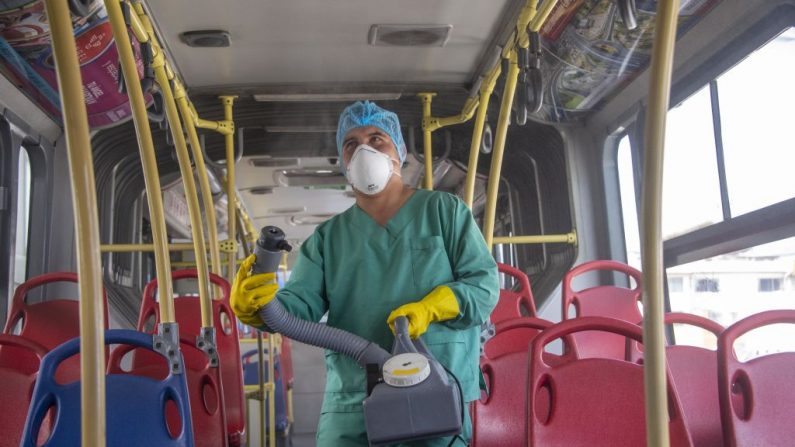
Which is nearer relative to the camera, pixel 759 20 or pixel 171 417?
pixel 171 417

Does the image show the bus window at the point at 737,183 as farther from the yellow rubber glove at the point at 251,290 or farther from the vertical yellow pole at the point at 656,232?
the yellow rubber glove at the point at 251,290

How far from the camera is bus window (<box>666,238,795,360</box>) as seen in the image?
3029mm

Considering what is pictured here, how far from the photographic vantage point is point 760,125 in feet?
10.7

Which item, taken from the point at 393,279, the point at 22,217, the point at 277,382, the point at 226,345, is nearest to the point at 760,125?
the point at 393,279

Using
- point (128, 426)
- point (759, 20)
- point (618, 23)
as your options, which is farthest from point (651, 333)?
point (618, 23)

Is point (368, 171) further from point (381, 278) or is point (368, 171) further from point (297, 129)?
point (297, 129)

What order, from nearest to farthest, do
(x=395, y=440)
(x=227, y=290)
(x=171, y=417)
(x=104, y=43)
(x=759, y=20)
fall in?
(x=395, y=440), (x=171, y=417), (x=759, y=20), (x=227, y=290), (x=104, y=43)

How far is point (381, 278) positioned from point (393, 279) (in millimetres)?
39

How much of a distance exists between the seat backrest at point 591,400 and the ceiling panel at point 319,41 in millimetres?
2405

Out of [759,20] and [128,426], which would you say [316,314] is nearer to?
[128,426]

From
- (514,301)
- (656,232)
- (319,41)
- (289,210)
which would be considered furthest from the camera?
(289,210)

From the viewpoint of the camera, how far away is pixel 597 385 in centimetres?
196

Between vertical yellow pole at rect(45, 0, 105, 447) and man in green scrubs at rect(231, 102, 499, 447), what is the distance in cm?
41

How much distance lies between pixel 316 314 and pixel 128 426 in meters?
0.59
